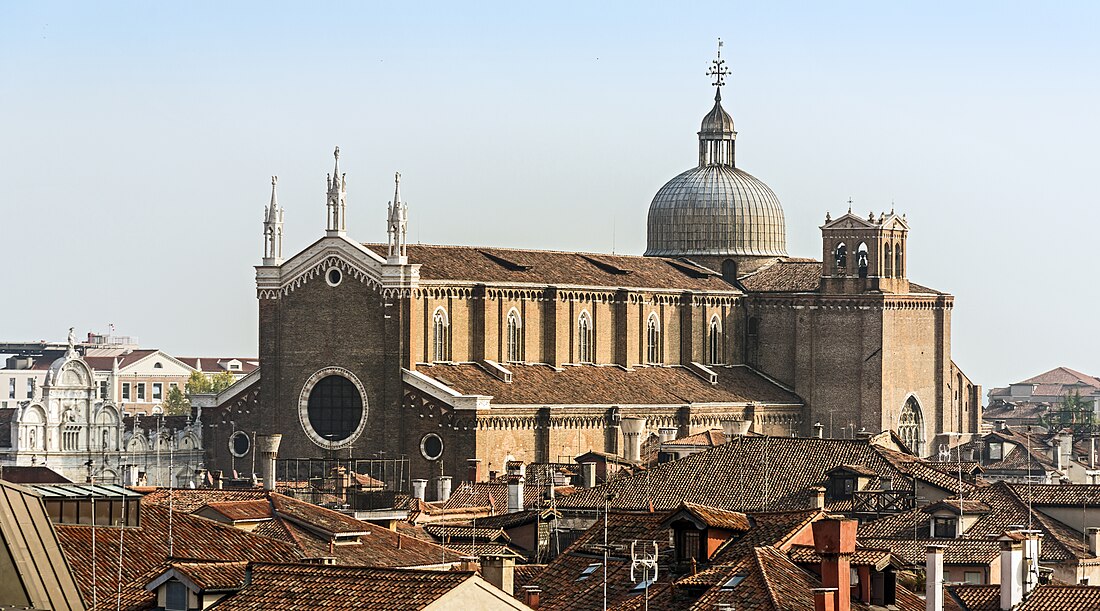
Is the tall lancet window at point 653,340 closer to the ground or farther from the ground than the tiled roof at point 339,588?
farther from the ground

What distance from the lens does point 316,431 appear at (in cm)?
7850

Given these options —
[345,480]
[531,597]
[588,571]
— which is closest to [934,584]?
[531,597]

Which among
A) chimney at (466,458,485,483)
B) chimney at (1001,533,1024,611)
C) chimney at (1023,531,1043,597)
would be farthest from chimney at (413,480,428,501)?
chimney at (1001,533,1024,611)

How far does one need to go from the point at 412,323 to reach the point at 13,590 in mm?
60405

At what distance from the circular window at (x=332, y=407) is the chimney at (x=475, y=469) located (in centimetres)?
402

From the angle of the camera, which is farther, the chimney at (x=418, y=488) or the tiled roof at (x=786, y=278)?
the tiled roof at (x=786, y=278)

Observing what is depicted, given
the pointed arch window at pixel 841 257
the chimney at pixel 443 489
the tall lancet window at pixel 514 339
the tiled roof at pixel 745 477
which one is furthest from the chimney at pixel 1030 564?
the pointed arch window at pixel 841 257

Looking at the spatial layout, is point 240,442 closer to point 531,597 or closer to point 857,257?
point 857,257

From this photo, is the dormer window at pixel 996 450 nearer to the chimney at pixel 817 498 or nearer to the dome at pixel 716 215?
the dome at pixel 716 215

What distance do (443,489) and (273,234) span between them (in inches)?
501

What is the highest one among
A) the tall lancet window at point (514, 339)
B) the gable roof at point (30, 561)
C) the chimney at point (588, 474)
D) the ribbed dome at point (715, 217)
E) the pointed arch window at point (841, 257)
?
the ribbed dome at point (715, 217)

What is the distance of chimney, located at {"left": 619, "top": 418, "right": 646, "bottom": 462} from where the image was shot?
77125 mm

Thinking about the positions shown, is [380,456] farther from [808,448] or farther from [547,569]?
[547,569]

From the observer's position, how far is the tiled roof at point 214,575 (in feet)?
82.2
